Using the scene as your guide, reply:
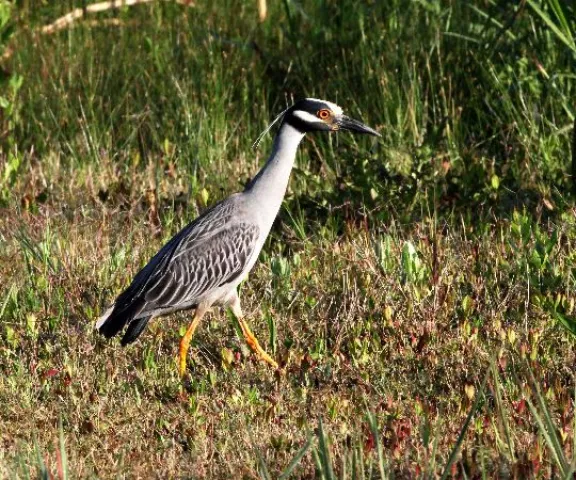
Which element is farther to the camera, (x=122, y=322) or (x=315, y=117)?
(x=315, y=117)

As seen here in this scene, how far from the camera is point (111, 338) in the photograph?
545 centimetres

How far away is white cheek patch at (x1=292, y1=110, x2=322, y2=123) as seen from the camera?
5930 millimetres

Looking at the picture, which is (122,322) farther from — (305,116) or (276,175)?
(305,116)

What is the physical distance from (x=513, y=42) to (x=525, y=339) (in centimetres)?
297

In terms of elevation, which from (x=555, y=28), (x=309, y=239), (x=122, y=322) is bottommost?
(x=309, y=239)

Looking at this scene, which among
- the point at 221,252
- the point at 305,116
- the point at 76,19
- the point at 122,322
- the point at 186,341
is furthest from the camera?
the point at 76,19

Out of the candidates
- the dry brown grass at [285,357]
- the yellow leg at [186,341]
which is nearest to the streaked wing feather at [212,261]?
the yellow leg at [186,341]

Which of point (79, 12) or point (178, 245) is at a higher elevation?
point (79, 12)

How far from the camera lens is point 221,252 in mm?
5652

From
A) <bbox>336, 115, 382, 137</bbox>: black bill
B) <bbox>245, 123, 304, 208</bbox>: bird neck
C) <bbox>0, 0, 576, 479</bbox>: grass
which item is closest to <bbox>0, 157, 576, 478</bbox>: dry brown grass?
<bbox>0, 0, 576, 479</bbox>: grass

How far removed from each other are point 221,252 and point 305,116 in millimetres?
828

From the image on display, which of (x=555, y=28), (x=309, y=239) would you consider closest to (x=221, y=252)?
(x=309, y=239)

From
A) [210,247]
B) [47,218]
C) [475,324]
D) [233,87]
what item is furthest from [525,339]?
[233,87]

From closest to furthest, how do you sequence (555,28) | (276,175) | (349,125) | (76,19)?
(276,175) → (349,125) → (555,28) → (76,19)
